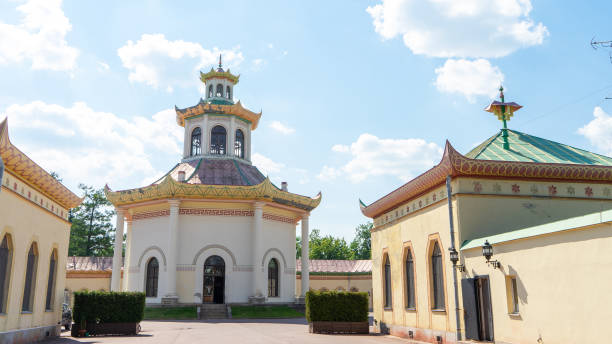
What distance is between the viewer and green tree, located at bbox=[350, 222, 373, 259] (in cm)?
7425

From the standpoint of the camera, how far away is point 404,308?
17.2 meters

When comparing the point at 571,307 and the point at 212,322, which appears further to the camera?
the point at 212,322

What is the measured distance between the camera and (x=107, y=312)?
18.5 m

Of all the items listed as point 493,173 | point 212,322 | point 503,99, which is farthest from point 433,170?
point 212,322

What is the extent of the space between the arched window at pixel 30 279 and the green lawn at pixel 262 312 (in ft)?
40.7

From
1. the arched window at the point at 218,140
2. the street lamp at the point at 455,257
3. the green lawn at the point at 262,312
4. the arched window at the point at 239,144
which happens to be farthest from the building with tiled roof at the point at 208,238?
the street lamp at the point at 455,257

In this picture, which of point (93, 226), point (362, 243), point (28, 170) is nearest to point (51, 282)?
point (28, 170)

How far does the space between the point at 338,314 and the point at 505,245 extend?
8826mm

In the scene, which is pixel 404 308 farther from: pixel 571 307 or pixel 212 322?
pixel 212 322

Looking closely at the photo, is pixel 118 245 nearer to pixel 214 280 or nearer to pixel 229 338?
pixel 214 280

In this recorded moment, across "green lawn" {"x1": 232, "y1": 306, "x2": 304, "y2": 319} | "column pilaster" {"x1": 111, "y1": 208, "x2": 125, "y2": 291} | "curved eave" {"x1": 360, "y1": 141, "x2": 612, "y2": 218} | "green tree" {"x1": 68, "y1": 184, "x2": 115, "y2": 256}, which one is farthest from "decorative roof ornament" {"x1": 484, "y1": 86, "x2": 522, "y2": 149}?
"green tree" {"x1": 68, "y1": 184, "x2": 115, "y2": 256}

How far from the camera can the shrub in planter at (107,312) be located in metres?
18.2

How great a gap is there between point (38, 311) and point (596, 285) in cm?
1510

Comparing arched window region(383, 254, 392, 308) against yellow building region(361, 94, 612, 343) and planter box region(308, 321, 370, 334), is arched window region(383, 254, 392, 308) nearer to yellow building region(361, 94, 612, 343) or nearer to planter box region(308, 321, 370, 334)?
yellow building region(361, 94, 612, 343)
